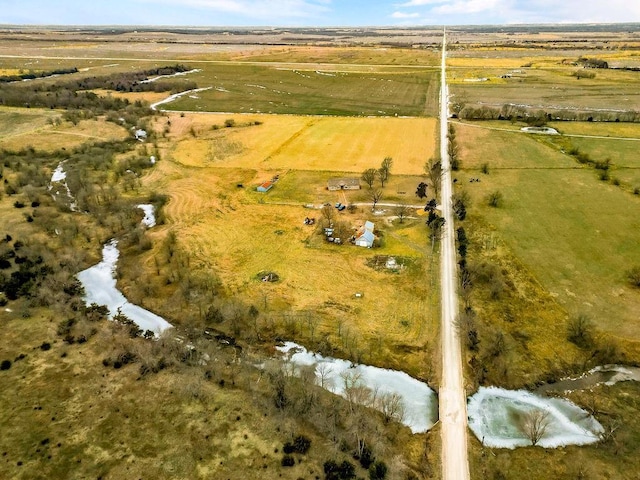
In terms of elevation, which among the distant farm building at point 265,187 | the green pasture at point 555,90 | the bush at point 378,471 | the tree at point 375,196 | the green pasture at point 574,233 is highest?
the green pasture at point 555,90

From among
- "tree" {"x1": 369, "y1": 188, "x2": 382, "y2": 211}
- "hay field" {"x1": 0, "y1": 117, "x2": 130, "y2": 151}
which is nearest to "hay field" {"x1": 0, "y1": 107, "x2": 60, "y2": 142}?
"hay field" {"x1": 0, "y1": 117, "x2": 130, "y2": 151}

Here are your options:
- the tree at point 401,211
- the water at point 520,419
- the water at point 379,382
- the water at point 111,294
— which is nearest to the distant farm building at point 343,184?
the tree at point 401,211

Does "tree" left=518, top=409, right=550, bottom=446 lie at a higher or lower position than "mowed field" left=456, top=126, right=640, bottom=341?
lower

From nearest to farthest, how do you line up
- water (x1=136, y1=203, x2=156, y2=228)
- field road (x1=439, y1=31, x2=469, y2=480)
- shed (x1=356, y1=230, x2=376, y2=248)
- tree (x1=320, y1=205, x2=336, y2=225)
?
field road (x1=439, y1=31, x2=469, y2=480), shed (x1=356, y1=230, x2=376, y2=248), tree (x1=320, y1=205, x2=336, y2=225), water (x1=136, y1=203, x2=156, y2=228)

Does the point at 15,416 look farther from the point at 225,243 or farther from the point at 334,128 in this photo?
the point at 334,128

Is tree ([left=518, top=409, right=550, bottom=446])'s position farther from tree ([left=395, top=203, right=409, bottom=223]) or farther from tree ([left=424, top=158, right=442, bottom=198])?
tree ([left=424, top=158, right=442, bottom=198])

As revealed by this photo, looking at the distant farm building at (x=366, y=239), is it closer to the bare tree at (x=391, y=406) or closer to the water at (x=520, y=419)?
the bare tree at (x=391, y=406)
